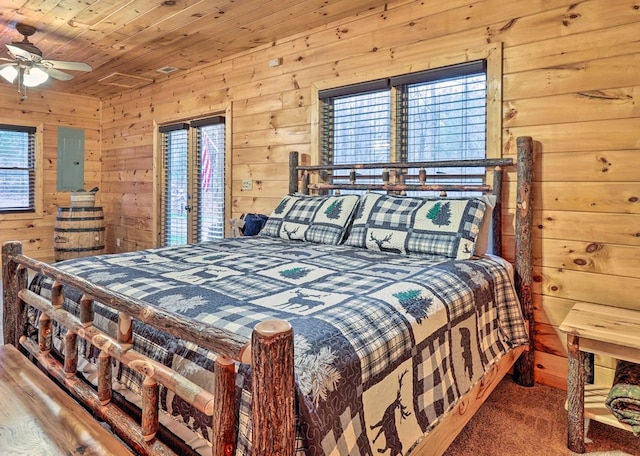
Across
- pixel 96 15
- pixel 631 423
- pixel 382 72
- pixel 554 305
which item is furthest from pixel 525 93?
pixel 96 15

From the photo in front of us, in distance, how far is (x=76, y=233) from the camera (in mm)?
4430

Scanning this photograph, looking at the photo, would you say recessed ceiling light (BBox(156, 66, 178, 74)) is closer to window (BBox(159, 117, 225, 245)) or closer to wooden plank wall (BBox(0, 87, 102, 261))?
window (BBox(159, 117, 225, 245))

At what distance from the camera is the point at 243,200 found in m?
3.85

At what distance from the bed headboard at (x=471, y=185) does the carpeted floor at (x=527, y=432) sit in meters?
0.23

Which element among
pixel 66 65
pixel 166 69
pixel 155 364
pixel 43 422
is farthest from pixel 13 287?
pixel 166 69

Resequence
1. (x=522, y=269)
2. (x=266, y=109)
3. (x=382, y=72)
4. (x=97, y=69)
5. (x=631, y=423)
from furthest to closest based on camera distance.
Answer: (x=97, y=69) → (x=266, y=109) → (x=382, y=72) → (x=522, y=269) → (x=631, y=423)

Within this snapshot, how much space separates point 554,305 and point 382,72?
180 cm

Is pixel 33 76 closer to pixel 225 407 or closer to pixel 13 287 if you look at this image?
pixel 13 287

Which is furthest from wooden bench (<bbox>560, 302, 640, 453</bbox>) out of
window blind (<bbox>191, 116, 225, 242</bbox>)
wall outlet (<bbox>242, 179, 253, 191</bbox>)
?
window blind (<bbox>191, 116, 225, 242</bbox>)

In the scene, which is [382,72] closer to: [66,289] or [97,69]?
[66,289]

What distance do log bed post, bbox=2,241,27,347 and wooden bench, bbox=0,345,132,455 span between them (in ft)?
1.14

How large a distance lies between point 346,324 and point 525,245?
1531 millimetres

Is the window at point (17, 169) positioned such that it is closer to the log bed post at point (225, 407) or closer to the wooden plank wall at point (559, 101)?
the wooden plank wall at point (559, 101)

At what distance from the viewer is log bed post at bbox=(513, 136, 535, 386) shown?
2.21 metres
